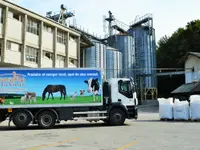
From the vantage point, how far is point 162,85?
5500cm

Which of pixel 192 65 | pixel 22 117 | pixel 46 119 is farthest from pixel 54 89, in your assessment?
pixel 192 65

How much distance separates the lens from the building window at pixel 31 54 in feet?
97.4

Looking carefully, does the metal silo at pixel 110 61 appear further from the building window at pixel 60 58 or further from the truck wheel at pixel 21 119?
the truck wheel at pixel 21 119

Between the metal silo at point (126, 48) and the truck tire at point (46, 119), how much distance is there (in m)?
29.1

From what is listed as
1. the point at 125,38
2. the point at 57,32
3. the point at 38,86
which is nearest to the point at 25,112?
the point at 38,86

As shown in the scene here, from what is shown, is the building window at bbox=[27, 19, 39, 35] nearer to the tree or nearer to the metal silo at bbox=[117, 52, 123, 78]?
the metal silo at bbox=[117, 52, 123, 78]

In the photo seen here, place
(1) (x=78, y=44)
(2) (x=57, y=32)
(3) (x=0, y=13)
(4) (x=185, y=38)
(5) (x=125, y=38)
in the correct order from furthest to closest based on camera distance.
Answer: (4) (x=185, y=38) < (5) (x=125, y=38) < (1) (x=78, y=44) < (2) (x=57, y=32) < (3) (x=0, y=13)

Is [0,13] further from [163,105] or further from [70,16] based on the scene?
[70,16]

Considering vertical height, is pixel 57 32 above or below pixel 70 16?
below

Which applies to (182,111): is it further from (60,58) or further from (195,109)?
(60,58)

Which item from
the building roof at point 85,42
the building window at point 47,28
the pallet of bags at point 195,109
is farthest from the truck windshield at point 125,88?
the building roof at point 85,42

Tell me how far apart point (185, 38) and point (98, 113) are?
4095 centimetres

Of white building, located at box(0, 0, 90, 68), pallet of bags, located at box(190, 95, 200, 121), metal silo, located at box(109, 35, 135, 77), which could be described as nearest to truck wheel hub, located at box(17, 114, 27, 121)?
pallet of bags, located at box(190, 95, 200, 121)

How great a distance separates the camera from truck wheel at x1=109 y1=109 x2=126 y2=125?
610 inches
